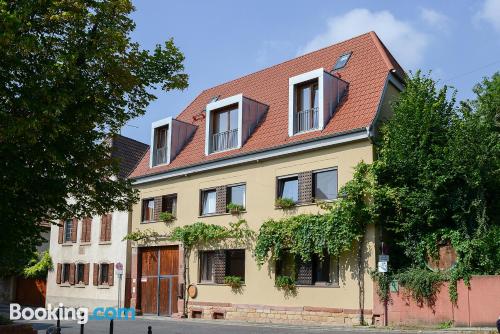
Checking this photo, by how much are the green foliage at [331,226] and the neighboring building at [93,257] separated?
33.7 feet

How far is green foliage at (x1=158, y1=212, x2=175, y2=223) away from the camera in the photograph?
26.6 metres

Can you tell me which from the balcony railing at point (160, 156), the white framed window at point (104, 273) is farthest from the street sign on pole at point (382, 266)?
the white framed window at point (104, 273)

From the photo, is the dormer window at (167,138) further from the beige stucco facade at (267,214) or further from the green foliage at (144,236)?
the green foliage at (144,236)

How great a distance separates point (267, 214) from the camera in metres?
22.5

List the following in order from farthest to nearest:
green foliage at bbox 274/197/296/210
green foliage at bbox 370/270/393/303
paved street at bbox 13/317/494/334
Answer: green foliage at bbox 274/197/296/210 → green foliage at bbox 370/270/393/303 → paved street at bbox 13/317/494/334

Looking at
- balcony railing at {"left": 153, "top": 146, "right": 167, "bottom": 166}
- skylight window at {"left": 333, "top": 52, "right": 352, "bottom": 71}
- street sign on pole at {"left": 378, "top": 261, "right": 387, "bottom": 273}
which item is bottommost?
Answer: street sign on pole at {"left": 378, "top": 261, "right": 387, "bottom": 273}

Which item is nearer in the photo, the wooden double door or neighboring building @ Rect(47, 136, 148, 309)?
the wooden double door

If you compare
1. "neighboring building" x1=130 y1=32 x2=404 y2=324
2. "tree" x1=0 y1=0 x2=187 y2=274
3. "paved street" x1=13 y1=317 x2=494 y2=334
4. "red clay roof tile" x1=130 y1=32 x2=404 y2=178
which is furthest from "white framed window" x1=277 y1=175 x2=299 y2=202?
"tree" x1=0 y1=0 x2=187 y2=274

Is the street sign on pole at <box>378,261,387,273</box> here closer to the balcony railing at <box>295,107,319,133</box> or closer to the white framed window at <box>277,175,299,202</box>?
the white framed window at <box>277,175,299,202</box>

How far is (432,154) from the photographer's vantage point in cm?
1884

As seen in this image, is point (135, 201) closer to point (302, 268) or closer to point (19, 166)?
point (19, 166)

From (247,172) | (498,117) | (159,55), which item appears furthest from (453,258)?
(159,55)

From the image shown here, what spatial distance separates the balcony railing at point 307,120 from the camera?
71.6ft

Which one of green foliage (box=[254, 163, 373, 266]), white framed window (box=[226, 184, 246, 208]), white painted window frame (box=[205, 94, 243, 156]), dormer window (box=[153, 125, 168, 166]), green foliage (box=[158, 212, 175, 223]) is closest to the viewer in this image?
green foliage (box=[254, 163, 373, 266])
